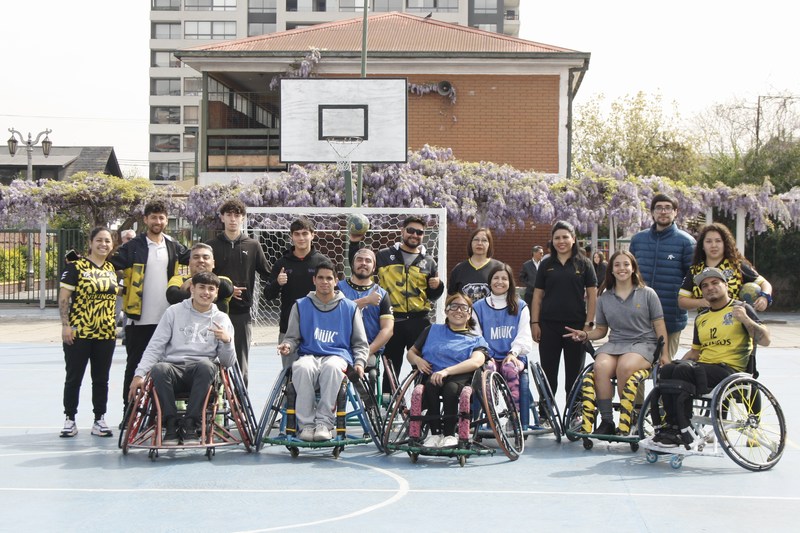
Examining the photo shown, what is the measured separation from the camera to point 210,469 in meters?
6.37

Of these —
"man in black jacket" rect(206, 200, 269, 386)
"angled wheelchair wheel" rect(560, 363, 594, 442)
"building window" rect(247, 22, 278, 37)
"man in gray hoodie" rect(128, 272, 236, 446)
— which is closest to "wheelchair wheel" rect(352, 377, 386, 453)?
"man in gray hoodie" rect(128, 272, 236, 446)

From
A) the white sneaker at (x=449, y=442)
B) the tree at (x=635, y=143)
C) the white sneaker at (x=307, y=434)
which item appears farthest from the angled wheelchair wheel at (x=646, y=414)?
the tree at (x=635, y=143)

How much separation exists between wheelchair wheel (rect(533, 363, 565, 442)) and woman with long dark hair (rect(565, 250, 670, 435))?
0.36m

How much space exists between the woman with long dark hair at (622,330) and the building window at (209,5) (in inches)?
2402

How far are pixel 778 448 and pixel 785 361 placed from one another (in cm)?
768

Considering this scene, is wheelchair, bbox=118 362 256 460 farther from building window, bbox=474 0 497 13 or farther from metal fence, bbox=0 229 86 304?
building window, bbox=474 0 497 13

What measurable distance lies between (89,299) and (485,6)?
55.5 meters

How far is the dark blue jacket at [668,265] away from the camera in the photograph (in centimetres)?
750

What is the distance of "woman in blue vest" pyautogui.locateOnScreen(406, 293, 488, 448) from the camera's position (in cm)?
668

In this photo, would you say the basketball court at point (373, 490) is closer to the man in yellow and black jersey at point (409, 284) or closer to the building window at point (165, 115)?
the man in yellow and black jersey at point (409, 284)

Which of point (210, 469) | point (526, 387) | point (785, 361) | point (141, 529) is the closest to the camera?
point (141, 529)

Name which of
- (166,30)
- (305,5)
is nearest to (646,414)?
(305,5)

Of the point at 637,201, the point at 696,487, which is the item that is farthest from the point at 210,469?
the point at 637,201

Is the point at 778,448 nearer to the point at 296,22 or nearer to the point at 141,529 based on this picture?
the point at 141,529
